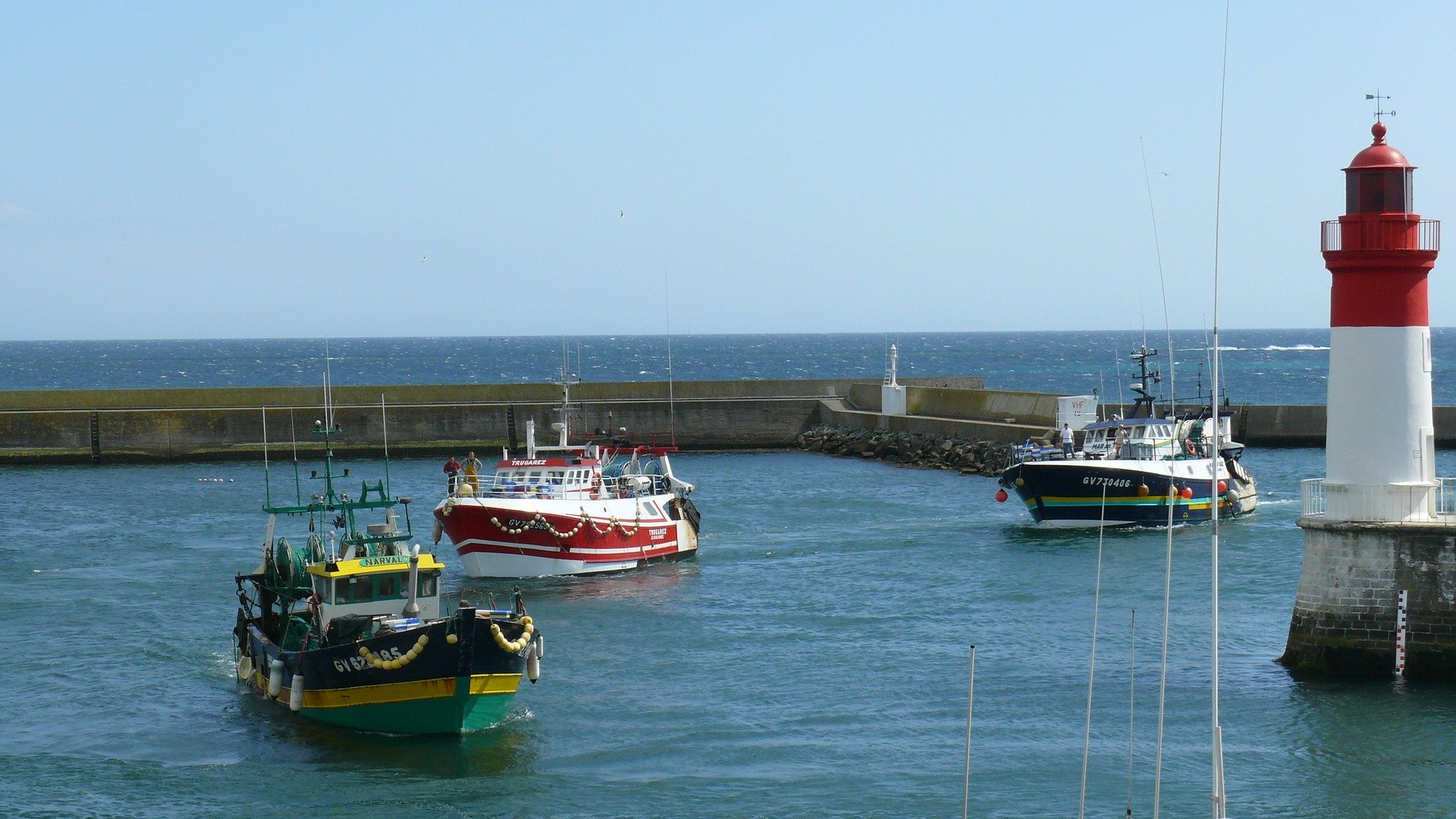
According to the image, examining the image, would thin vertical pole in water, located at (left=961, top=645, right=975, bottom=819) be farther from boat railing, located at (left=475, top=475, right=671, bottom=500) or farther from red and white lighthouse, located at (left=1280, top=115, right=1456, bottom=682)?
boat railing, located at (left=475, top=475, right=671, bottom=500)

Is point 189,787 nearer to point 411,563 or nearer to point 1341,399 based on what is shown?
point 411,563

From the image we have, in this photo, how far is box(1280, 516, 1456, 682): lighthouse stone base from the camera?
61.2 ft

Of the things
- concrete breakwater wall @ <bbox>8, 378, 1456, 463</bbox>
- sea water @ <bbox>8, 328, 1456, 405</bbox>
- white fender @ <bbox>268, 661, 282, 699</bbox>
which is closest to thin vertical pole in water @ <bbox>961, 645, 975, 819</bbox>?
white fender @ <bbox>268, 661, 282, 699</bbox>

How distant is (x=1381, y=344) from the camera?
1872 centimetres

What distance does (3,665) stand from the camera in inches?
939

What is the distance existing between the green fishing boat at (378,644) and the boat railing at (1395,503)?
9.77 m

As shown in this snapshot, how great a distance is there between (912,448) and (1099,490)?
18806mm

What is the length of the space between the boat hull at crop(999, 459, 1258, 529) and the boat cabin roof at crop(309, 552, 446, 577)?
18640mm

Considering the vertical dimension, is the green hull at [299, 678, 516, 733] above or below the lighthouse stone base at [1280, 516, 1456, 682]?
below

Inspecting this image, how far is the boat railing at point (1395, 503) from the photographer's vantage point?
1881 centimetres

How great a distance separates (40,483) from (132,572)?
21003mm

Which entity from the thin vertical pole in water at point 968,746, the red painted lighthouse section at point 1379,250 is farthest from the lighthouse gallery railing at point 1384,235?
the thin vertical pole in water at point 968,746

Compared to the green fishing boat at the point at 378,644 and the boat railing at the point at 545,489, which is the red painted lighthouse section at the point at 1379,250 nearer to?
the green fishing boat at the point at 378,644

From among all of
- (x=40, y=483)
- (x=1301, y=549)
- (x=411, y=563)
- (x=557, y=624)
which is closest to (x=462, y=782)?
(x=411, y=563)
